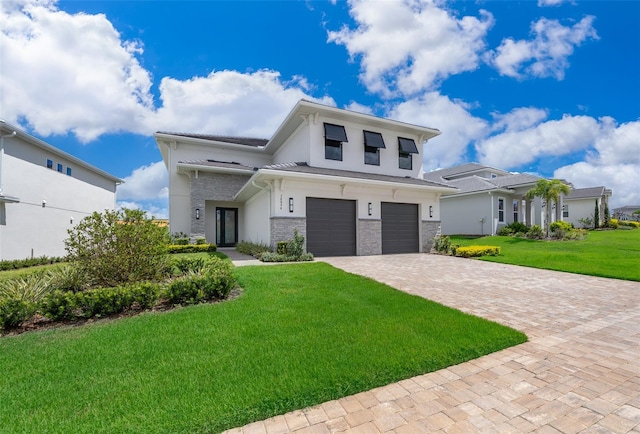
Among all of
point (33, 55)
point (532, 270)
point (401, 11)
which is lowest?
point (532, 270)

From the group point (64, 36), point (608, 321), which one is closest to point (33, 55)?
point (64, 36)

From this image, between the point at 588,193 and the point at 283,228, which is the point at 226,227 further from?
the point at 588,193

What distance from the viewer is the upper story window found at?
15086 mm

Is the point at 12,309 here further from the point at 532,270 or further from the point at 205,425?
the point at 532,270

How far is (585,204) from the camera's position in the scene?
2955 centimetres

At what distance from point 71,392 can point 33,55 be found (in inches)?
455

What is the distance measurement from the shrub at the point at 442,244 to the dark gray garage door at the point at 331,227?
4689 mm

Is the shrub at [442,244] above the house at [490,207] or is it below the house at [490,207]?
below

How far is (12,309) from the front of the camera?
420 cm

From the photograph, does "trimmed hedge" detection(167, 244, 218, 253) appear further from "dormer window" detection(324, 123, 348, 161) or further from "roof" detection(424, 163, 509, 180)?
"roof" detection(424, 163, 509, 180)

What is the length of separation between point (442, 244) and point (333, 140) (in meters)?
7.65

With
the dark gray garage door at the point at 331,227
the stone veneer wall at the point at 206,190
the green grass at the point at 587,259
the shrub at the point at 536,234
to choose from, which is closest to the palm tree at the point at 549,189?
the shrub at the point at 536,234

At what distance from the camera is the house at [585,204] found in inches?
1105

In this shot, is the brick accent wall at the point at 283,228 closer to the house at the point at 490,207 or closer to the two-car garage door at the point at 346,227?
the two-car garage door at the point at 346,227
